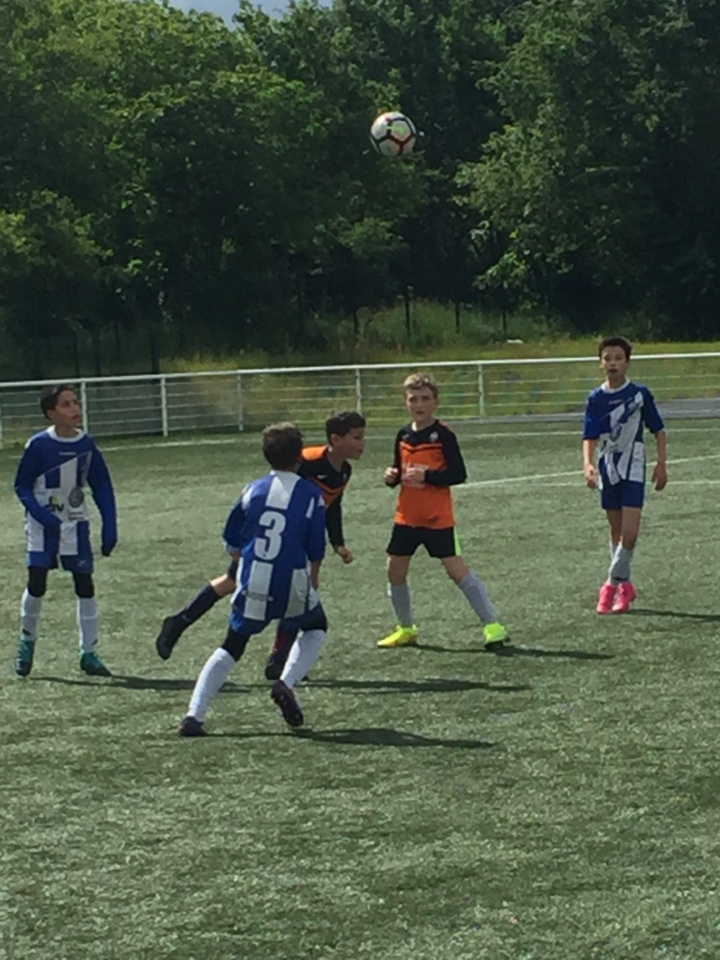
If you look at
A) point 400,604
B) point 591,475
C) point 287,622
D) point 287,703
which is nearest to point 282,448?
→ point 287,622

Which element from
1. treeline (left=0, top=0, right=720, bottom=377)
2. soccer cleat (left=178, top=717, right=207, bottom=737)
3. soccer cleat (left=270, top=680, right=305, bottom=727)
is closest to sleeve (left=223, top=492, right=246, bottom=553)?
soccer cleat (left=270, top=680, right=305, bottom=727)

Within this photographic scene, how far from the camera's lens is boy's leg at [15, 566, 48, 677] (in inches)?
404

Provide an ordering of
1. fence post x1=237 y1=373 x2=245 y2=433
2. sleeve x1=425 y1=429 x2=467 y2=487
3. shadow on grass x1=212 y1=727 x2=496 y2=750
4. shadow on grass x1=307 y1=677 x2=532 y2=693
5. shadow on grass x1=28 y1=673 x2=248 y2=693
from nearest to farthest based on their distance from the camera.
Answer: shadow on grass x1=212 y1=727 x2=496 y2=750
shadow on grass x1=307 y1=677 x2=532 y2=693
shadow on grass x1=28 y1=673 x2=248 y2=693
sleeve x1=425 y1=429 x2=467 y2=487
fence post x1=237 y1=373 x2=245 y2=433

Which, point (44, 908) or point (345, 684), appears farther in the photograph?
point (345, 684)

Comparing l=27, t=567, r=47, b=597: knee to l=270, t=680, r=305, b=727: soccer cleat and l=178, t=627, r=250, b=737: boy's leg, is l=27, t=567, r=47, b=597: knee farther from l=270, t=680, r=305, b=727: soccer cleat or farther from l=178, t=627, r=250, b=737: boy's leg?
l=270, t=680, r=305, b=727: soccer cleat

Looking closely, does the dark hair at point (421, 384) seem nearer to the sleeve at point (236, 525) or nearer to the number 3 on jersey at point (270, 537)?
the sleeve at point (236, 525)

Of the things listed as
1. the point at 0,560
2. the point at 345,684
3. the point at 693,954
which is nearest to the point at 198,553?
the point at 0,560

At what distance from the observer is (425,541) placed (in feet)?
35.3

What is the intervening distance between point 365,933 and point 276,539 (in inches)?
115

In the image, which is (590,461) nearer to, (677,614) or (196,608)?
(677,614)

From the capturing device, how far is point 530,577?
1369cm

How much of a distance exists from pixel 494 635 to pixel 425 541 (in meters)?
0.66

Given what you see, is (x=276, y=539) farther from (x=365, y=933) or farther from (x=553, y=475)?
(x=553, y=475)

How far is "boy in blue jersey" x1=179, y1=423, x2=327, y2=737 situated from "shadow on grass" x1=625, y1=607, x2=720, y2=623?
3.83 metres
